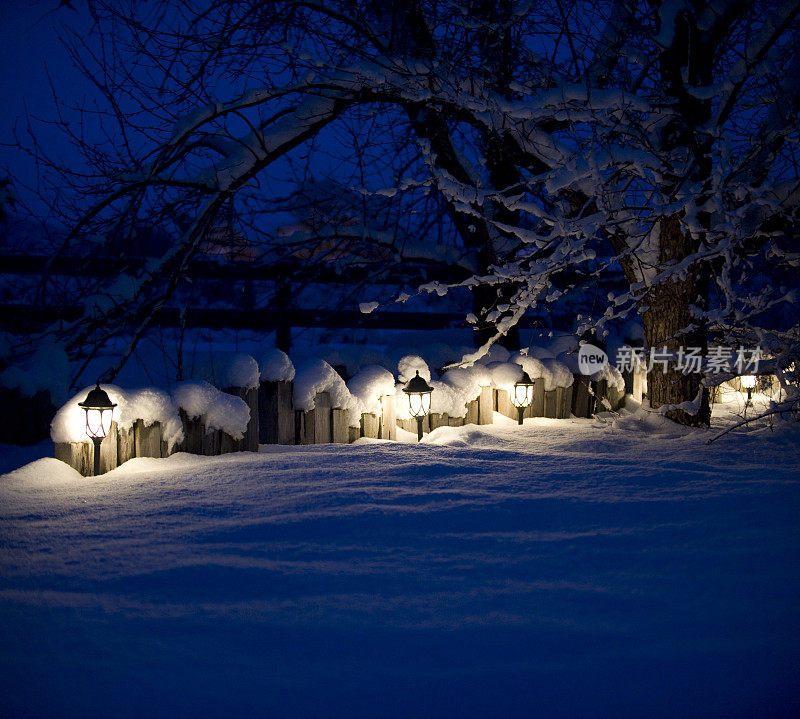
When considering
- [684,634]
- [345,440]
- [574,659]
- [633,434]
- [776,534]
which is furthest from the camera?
[633,434]

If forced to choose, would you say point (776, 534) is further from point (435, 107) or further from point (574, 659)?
point (435, 107)

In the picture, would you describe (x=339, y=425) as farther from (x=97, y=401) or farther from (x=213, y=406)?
(x=97, y=401)

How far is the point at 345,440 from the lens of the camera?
4.33 metres

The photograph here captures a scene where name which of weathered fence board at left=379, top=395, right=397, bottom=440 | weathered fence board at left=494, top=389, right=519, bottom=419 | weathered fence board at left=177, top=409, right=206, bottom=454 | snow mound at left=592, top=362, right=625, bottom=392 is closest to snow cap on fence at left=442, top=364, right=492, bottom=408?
weathered fence board at left=494, top=389, right=519, bottom=419

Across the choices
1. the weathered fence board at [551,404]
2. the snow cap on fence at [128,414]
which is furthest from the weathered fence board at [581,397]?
the snow cap on fence at [128,414]

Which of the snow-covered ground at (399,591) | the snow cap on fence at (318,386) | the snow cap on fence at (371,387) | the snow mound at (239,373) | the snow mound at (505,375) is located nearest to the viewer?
the snow-covered ground at (399,591)

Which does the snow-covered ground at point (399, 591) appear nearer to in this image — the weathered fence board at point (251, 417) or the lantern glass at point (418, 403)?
the weathered fence board at point (251, 417)

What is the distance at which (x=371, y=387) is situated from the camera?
4395mm

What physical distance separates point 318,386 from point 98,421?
4.78 ft

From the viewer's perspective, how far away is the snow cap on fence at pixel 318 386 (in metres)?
4.18

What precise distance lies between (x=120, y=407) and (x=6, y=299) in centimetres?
392

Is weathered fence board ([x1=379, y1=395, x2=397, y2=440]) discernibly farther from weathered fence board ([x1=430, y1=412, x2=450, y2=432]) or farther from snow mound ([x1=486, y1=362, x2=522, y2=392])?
snow mound ([x1=486, y1=362, x2=522, y2=392])

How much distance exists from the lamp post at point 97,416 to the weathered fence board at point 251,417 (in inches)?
31.5

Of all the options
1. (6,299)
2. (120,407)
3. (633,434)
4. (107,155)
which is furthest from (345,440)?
(6,299)
